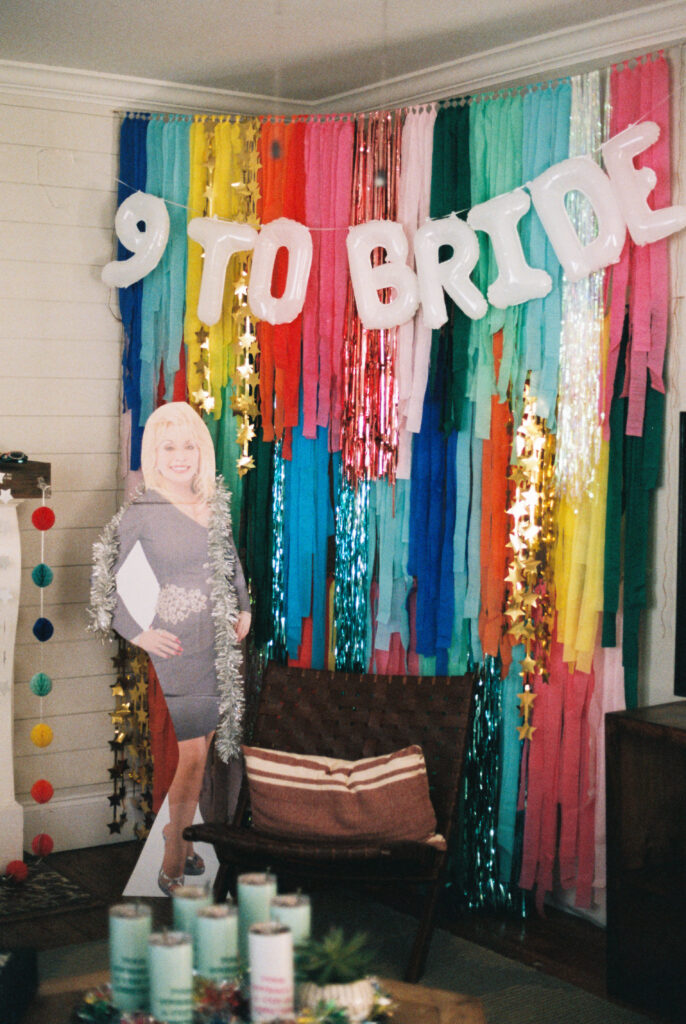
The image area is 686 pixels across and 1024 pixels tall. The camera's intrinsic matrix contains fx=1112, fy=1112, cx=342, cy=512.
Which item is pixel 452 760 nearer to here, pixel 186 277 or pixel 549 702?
pixel 549 702

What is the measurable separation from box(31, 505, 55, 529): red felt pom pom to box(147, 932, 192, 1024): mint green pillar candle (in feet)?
6.26

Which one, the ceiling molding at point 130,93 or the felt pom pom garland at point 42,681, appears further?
the ceiling molding at point 130,93

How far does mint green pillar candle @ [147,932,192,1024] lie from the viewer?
63.7 inches

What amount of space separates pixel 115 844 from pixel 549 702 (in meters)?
1.63

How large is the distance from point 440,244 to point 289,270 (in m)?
0.46

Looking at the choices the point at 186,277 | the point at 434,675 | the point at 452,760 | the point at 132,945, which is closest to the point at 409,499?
the point at 434,675

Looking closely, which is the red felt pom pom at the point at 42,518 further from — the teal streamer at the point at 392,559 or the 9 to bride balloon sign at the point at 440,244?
the teal streamer at the point at 392,559

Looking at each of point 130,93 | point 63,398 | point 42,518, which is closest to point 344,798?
point 42,518

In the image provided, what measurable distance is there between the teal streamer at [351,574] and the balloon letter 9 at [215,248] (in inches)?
25.0

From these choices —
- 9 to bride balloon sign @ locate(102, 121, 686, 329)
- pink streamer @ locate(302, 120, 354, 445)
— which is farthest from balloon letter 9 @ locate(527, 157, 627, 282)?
pink streamer @ locate(302, 120, 354, 445)

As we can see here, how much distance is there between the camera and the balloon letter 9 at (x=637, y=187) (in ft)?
8.91

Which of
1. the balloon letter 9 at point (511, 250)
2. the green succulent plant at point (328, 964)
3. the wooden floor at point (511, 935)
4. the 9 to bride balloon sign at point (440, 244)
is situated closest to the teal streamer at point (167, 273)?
the 9 to bride balloon sign at point (440, 244)

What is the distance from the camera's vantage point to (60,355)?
366 centimetres

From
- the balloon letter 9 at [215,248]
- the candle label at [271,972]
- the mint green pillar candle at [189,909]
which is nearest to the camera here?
the candle label at [271,972]
